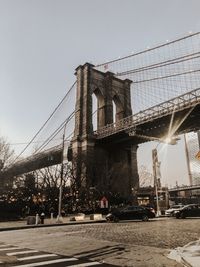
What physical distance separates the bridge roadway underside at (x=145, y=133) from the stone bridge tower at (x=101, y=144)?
3195 mm

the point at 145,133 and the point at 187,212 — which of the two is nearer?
the point at 187,212

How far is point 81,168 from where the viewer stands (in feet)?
168

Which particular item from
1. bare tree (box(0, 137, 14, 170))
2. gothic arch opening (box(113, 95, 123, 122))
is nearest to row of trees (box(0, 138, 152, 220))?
bare tree (box(0, 137, 14, 170))

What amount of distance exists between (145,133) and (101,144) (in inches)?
392

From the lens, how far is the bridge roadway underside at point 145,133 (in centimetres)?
4875

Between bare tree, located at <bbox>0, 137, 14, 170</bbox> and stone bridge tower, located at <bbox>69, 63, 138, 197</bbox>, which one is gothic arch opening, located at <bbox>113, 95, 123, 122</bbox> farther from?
bare tree, located at <bbox>0, 137, 14, 170</bbox>

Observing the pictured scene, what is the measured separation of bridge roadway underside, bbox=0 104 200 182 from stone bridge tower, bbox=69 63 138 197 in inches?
126

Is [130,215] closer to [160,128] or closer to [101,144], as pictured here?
[160,128]

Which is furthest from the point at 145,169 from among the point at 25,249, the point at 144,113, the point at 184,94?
the point at 25,249

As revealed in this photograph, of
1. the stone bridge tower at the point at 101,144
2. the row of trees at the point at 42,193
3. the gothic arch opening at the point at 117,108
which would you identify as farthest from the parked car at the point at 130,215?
the gothic arch opening at the point at 117,108

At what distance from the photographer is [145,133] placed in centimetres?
5691

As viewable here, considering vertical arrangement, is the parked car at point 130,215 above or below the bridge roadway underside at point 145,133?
below

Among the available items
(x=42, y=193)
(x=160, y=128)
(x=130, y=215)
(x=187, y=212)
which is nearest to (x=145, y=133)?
(x=160, y=128)

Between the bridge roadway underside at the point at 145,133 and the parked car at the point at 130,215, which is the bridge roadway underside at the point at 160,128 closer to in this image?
the bridge roadway underside at the point at 145,133
